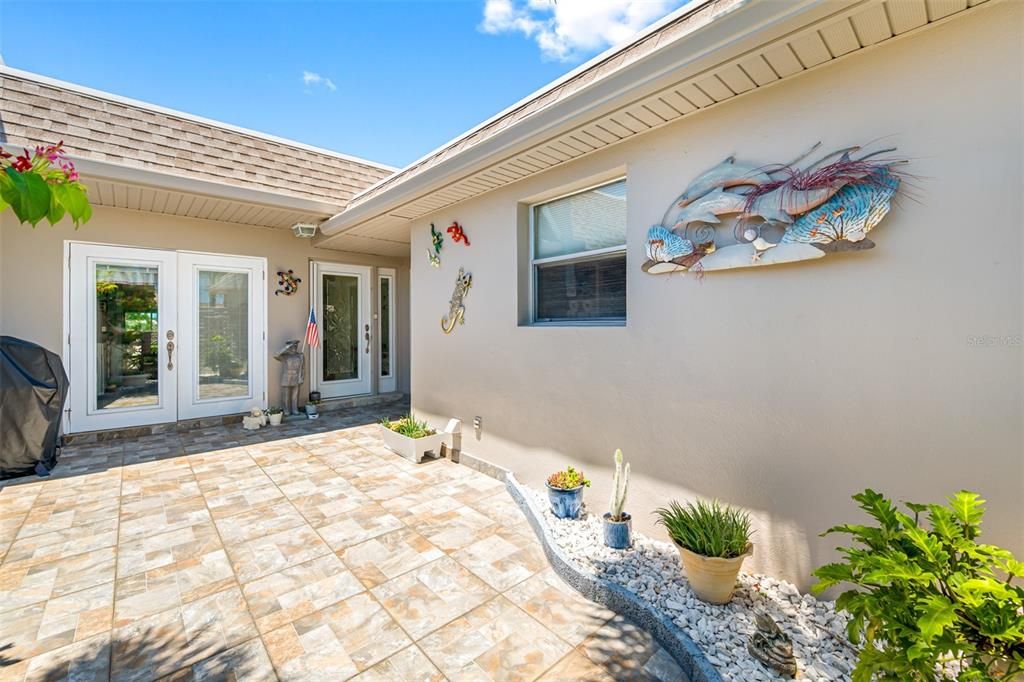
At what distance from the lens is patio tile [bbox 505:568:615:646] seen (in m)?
2.15

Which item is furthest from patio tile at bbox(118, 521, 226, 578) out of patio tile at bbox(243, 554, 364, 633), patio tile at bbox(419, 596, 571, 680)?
patio tile at bbox(419, 596, 571, 680)

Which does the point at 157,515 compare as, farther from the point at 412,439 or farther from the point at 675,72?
the point at 675,72

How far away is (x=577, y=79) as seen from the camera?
3.11m

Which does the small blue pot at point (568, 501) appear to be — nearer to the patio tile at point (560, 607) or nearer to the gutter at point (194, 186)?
the patio tile at point (560, 607)

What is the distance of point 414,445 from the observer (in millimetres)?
4633

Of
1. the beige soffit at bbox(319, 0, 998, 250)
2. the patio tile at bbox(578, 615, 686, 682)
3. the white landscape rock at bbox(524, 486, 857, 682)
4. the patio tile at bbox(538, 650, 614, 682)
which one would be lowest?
the patio tile at bbox(578, 615, 686, 682)

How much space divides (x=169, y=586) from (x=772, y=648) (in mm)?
3159

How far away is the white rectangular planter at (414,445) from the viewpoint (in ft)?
15.2

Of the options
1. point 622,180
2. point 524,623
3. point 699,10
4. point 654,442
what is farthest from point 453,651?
point 699,10

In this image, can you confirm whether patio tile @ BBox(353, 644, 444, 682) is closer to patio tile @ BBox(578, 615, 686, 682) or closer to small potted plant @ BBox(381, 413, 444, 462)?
patio tile @ BBox(578, 615, 686, 682)

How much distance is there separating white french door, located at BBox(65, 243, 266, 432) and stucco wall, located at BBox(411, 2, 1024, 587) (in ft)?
17.5

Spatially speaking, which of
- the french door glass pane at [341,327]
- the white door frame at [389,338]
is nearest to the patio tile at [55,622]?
the french door glass pane at [341,327]

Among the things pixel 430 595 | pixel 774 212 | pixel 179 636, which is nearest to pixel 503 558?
pixel 430 595

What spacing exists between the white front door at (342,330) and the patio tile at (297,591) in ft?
16.2
